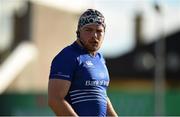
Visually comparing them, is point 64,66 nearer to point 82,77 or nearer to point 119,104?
point 82,77

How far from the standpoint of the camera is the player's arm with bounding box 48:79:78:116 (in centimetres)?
681

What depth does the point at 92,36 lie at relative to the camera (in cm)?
705

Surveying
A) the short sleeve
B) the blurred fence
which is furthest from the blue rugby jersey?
the blurred fence

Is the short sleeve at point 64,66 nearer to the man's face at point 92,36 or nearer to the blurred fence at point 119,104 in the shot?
the man's face at point 92,36

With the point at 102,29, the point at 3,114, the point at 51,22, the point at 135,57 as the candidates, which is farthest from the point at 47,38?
the point at 102,29

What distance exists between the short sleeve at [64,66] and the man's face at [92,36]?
0.19m

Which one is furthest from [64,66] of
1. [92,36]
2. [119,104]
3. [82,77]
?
[119,104]

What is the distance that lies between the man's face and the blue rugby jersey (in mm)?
68

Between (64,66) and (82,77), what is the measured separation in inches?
7.8

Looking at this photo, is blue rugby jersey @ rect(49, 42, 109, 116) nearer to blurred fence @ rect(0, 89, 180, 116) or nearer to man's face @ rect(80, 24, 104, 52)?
man's face @ rect(80, 24, 104, 52)

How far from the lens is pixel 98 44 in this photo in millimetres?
7090

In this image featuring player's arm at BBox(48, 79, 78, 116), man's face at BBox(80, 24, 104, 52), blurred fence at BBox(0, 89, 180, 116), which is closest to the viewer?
player's arm at BBox(48, 79, 78, 116)

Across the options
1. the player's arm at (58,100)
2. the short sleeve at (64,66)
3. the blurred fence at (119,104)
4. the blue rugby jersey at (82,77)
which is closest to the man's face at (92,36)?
the blue rugby jersey at (82,77)

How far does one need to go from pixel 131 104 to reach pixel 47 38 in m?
18.3
